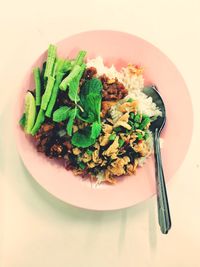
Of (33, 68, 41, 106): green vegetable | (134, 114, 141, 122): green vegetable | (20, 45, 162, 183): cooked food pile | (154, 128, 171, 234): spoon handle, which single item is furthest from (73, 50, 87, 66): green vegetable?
(154, 128, 171, 234): spoon handle

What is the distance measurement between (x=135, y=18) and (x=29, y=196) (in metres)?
0.62

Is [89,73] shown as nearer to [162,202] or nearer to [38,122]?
[38,122]

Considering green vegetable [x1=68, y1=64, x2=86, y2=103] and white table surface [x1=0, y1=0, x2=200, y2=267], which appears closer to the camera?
green vegetable [x1=68, y1=64, x2=86, y2=103]

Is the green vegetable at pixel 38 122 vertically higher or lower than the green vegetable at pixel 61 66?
lower

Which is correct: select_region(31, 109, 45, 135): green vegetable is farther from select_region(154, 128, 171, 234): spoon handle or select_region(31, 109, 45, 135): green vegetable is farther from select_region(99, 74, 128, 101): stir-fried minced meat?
select_region(154, 128, 171, 234): spoon handle

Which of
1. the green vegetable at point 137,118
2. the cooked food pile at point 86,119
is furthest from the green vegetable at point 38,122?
the green vegetable at point 137,118

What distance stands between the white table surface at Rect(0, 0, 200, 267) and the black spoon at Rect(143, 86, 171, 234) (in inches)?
3.0

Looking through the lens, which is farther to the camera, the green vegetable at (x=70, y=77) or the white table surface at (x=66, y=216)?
the white table surface at (x=66, y=216)

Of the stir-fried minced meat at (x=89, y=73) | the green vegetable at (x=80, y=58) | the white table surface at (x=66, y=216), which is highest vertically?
the green vegetable at (x=80, y=58)

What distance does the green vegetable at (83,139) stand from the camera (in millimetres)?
1066

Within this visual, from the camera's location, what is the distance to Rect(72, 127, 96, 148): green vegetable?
1.07 meters

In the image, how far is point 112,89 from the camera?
1.10m

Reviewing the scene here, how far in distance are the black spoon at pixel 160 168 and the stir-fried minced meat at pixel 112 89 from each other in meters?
0.08

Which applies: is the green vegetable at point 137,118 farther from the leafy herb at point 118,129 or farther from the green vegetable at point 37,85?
the green vegetable at point 37,85
